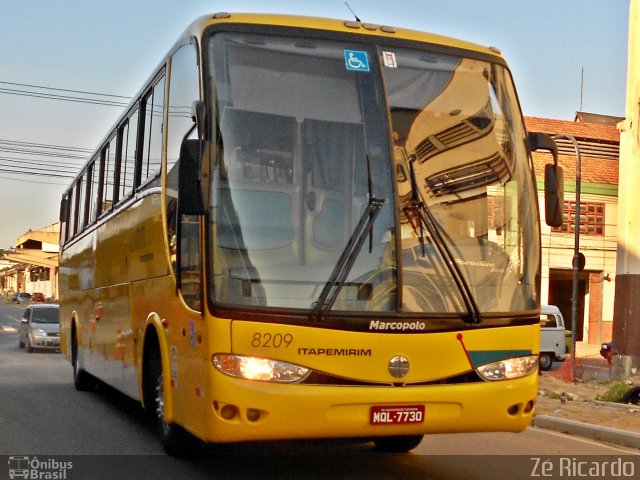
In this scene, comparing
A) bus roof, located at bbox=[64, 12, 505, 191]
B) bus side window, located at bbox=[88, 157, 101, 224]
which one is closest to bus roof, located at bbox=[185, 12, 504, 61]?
bus roof, located at bbox=[64, 12, 505, 191]

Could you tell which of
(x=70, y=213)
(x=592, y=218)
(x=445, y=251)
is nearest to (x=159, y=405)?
(x=445, y=251)

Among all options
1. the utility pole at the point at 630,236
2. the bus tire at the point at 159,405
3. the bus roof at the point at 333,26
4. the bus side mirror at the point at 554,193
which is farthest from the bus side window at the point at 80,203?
the utility pole at the point at 630,236

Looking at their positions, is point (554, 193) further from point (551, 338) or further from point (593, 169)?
point (593, 169)

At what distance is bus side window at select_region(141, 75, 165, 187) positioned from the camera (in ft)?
29.7

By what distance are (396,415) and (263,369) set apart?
3.26 feet

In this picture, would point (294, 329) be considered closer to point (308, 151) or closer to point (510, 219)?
point (308, 151)

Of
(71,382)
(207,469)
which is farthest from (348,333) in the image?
(71,382)

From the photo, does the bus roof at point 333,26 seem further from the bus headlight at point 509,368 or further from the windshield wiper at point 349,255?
the bus headlight at point 509,368

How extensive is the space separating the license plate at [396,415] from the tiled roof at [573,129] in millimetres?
37118

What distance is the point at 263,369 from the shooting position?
6.74 meters

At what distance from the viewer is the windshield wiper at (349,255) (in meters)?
6.82

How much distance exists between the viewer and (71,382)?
17.5 meters

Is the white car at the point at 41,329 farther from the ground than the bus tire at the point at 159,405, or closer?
closer

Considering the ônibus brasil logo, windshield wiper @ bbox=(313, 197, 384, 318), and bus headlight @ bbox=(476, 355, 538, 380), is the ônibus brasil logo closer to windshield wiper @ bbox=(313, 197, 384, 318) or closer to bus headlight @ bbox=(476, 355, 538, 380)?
windshield wiper @ bbox=(313, 197, 384, 318)
